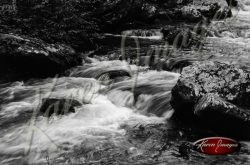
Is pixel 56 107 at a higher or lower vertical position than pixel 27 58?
lower

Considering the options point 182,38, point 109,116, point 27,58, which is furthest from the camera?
point 182,38

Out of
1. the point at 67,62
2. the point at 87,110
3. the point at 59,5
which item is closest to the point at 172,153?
the point at 87,110

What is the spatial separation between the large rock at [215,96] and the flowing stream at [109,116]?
30 centimetres

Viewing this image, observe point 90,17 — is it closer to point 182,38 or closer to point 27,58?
point 182,38

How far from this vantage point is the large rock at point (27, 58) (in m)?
9.27

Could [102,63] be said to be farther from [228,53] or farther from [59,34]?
[228,53]

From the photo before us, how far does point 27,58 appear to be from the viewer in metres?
9.29

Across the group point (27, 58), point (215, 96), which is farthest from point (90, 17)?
point (215, 96)

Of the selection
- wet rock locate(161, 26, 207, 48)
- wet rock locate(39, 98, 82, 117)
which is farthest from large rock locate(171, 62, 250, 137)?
wet rock locate(161, 26, 207, 48)

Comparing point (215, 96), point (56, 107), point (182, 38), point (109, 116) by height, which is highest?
point (182, 38)

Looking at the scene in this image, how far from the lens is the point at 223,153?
16.7ft

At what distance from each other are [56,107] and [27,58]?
9.30 feet

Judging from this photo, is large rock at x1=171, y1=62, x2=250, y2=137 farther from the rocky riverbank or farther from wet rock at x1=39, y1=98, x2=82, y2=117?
the rocky riverbank

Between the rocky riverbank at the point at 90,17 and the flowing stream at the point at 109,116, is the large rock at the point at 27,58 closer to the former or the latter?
the rocky riverbank at the point at 90,17
